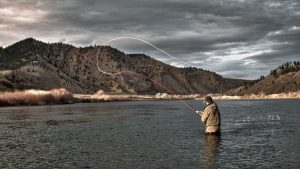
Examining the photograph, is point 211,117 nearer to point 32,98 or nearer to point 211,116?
point 211,116

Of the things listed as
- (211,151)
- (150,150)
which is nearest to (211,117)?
(211,151)

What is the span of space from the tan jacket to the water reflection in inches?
36.9

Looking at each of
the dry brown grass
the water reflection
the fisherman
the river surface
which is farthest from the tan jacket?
the dry brown grass

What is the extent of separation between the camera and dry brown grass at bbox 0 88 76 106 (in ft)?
462

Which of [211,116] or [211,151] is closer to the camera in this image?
[211,151]

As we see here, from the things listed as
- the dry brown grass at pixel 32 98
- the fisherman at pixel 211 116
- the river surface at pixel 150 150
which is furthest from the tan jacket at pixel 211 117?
the dry brown grass at pixel 32 98

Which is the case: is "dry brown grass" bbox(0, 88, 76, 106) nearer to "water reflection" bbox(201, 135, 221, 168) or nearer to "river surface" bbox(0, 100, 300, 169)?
"river surface" bbox(0, 100, 300, 169)

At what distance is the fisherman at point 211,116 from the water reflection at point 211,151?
60 cm

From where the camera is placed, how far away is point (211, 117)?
3766 cm

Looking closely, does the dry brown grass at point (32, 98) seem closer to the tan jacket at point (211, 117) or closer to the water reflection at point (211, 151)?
the tan jacket at point (211, 117)

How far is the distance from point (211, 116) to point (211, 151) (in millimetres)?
7563

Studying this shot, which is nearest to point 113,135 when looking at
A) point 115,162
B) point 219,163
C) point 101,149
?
point 101,149

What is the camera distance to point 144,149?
107ft

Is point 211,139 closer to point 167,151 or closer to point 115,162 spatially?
point 167,151
